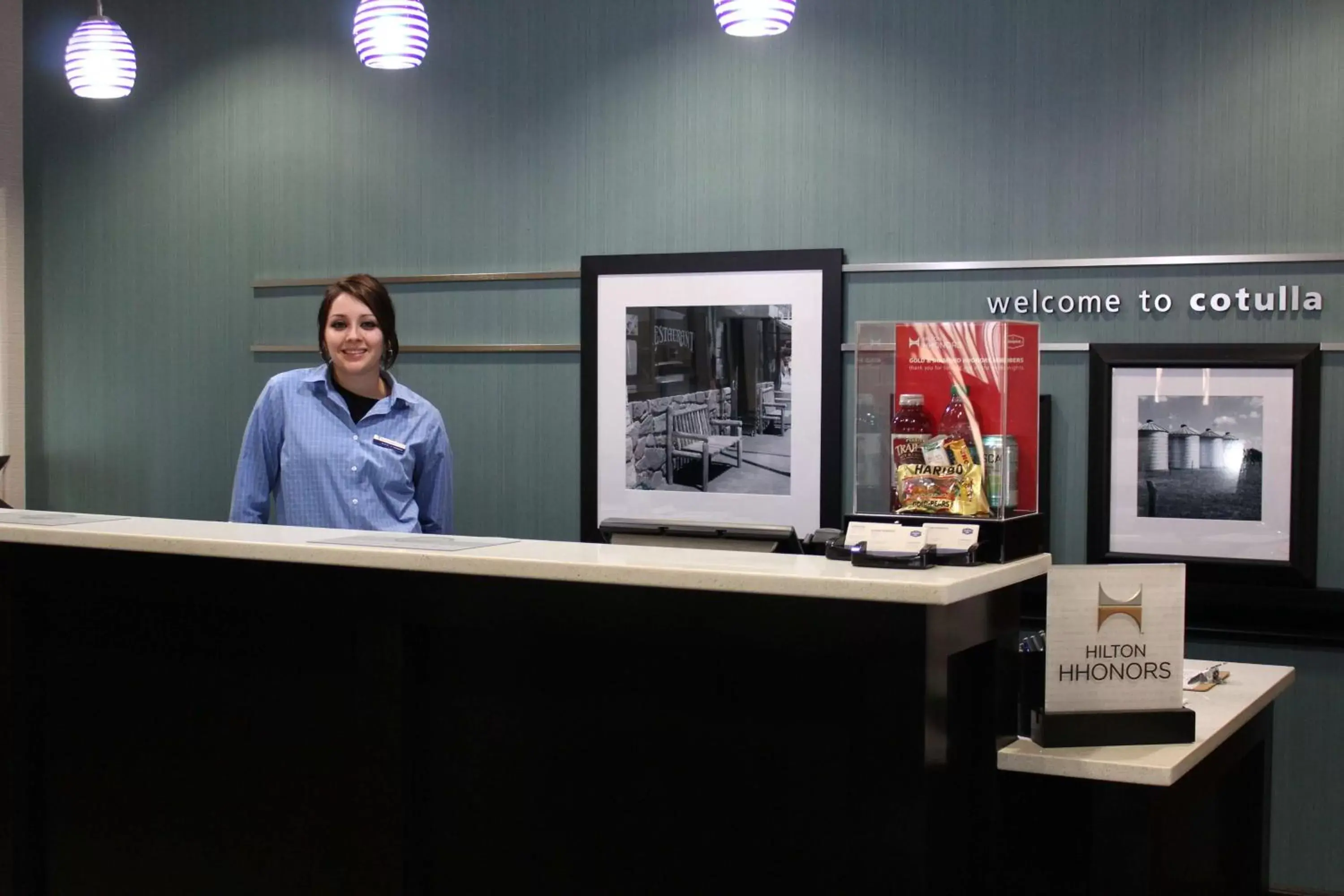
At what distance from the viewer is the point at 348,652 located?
99.8 inches

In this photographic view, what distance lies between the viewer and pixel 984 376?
8.00 ft

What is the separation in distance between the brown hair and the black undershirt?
0.28 ft

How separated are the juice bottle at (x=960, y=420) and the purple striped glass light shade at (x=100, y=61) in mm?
3011

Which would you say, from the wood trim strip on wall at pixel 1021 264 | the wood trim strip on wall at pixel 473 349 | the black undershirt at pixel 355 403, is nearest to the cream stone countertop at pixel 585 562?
the black undershirt at pixel 355 403

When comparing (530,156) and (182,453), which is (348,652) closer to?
(530,156)

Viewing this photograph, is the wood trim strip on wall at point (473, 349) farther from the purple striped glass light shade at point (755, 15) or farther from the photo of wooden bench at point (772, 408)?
the purple striped glass light shade at point (755, 15)

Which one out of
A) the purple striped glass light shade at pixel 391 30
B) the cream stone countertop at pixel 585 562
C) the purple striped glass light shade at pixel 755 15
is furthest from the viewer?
the purple striped glass light shade at pixel 391 30

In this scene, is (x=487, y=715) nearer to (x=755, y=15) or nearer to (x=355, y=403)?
(x=355, y=403)

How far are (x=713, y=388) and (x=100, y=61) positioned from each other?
212cm

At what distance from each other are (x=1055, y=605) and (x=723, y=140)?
7.98ft

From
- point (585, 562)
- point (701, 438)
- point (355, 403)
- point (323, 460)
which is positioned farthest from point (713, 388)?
point (585, 562)

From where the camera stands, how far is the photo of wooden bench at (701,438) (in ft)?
14.4

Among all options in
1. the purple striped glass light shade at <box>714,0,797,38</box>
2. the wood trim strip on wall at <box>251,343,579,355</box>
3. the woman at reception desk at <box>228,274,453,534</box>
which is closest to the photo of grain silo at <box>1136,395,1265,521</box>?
the purple striped glass light shade at <box>714,0,797,38</box>

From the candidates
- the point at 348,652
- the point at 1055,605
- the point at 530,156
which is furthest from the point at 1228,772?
the point at 530,156
